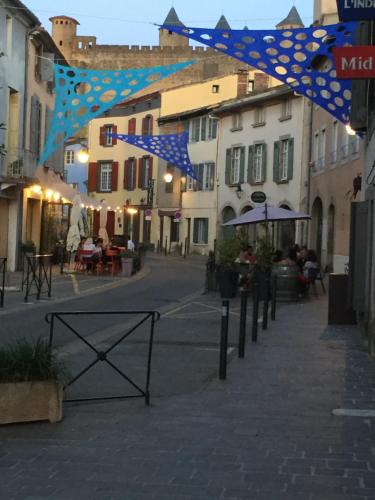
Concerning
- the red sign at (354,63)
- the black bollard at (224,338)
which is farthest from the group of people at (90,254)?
the red sign at (354,63)

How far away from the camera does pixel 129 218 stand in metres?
59.1

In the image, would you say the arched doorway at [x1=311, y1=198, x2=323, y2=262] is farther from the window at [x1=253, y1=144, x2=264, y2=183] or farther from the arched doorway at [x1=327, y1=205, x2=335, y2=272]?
the window at [x1=253, y1=144, x2=264, y2=183]

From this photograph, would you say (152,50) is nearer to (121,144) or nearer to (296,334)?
(121,144)

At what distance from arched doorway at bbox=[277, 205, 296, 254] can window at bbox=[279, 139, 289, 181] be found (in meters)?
1.48

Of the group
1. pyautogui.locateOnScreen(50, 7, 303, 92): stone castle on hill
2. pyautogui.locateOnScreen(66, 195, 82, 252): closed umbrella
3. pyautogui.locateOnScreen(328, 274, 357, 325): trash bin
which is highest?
pyautogui.locateOnScreen(50, 7, 303, 92): stone castle on hill

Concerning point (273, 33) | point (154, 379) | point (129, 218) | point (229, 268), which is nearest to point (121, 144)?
point (129, 218)

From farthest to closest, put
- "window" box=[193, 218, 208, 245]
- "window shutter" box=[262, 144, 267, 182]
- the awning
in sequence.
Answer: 1. "window" box=[193, 218, 208, 245]
2. "window shutter" box=[262, 144, 267, 182]
3. the awning

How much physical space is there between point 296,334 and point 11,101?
18.2 metres

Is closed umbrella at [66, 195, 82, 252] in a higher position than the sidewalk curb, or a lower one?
higher

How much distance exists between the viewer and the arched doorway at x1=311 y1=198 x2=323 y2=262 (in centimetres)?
3213

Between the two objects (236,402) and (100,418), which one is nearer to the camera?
(100,418)

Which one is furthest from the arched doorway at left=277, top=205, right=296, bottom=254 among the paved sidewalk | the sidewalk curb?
the paved sidewalk

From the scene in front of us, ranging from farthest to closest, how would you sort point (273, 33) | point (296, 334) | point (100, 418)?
point (273, 33) → point (296, 334) → point (100, 418)

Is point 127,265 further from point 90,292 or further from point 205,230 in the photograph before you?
point 205,230
